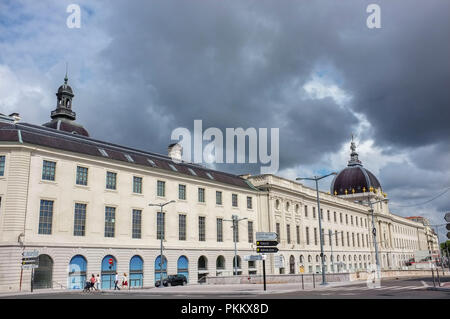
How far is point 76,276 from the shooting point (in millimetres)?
42250

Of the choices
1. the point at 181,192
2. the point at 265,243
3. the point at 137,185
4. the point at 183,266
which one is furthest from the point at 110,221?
the point at 265,243

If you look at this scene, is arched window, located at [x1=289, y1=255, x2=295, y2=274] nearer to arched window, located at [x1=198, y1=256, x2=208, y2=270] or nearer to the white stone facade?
the white stone facade

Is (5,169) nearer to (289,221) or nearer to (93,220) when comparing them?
(93,220)

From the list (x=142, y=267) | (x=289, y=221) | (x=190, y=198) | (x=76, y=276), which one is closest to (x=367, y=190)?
(x=289, y=221)

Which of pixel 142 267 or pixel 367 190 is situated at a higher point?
pixel 367 190

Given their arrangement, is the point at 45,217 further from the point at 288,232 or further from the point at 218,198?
the point at 288,232

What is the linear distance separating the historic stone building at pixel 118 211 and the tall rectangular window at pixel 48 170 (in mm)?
97

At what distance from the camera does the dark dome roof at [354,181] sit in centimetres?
14085

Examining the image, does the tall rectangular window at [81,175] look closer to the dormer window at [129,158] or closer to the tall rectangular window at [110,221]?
the tall rectangular window at [110,221]

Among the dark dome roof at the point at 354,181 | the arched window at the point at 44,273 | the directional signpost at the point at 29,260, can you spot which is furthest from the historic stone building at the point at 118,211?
the dark dome roof at the point at 354,181

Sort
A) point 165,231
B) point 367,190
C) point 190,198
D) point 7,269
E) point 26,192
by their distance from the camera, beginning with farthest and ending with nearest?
point 367,190
point 190,198
point 165,231
point 26,192
point 7,269

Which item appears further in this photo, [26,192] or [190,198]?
[190,198]

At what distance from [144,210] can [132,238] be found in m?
3.68

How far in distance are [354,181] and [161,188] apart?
341 feet
